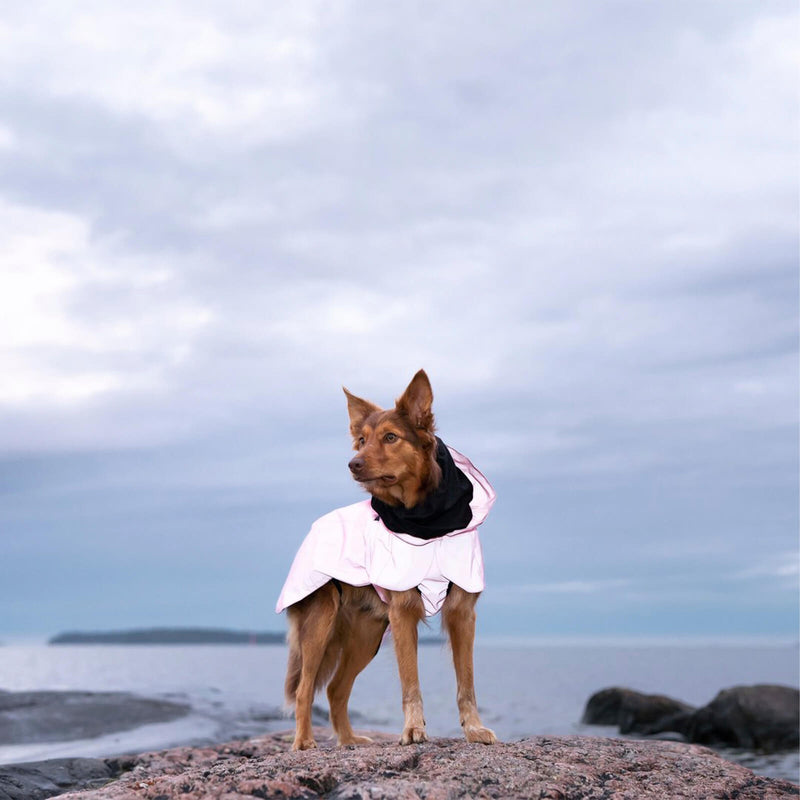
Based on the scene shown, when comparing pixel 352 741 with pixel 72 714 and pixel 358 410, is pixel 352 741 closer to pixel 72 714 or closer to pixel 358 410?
pixel 358 410

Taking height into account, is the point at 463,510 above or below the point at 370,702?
above

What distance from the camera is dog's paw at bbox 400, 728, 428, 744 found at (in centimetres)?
819

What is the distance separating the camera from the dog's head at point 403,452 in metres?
8.52

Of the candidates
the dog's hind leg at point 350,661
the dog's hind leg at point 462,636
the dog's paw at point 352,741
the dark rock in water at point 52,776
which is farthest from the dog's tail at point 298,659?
the dark rock in water at point 52,776

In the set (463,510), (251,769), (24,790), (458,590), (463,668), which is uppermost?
(463,510)

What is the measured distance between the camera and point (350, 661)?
959cm

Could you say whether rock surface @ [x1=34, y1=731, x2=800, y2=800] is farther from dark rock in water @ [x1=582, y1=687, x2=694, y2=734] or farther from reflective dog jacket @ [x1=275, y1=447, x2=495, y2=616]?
dark rock in water @ [x1=582, y1=687, x2=694, y2=734]

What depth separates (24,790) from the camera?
9820 mm

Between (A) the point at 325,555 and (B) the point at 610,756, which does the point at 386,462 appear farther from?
(B) the point at 610,756

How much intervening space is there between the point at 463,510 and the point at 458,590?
0.69 meters

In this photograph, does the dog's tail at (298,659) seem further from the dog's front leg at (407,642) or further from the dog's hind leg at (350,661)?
the dog's front leg at (407,642)

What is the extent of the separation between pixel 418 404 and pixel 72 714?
62.5 ft

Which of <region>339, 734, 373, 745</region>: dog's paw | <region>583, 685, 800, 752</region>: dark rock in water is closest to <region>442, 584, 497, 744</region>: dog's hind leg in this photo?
<region>339, 734, 373, 745</region>: dog's paw

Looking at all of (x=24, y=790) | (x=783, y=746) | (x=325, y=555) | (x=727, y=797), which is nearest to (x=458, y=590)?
(x=325, y=555)
